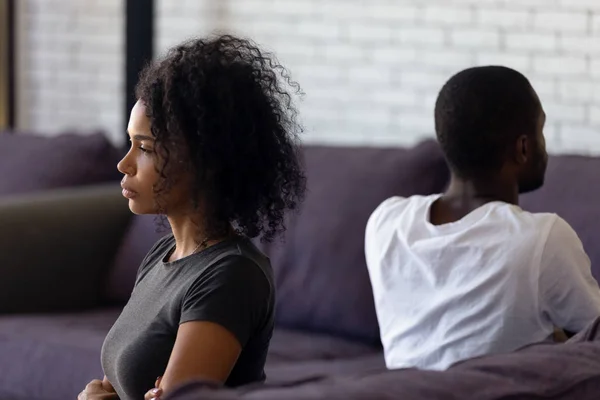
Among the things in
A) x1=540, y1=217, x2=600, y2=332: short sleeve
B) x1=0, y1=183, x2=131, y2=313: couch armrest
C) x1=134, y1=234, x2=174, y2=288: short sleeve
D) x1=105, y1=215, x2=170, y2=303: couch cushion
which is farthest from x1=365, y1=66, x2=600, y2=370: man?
x1=0, y1=183, x2=131, y2=313: couch armrest

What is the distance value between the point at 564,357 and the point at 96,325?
1800 mm

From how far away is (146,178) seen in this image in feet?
5.81

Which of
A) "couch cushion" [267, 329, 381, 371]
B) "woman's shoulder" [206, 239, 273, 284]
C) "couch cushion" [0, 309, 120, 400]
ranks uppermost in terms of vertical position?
"woman's shoulder" [206, 239, 273, 284]

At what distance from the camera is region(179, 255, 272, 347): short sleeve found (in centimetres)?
159

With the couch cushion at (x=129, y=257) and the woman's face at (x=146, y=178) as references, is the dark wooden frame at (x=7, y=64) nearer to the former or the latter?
the couch cushion at (x=129, y=257)

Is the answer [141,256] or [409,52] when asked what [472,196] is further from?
[409,52]

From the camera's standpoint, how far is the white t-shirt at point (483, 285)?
2.13 metres

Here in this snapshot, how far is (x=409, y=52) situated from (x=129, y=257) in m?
1.09

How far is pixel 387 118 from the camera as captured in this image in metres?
3.88

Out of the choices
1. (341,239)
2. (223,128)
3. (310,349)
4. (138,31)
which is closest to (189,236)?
(223,128)

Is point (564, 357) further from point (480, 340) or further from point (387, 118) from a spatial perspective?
point (387, 118)

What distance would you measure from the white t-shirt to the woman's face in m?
0.64

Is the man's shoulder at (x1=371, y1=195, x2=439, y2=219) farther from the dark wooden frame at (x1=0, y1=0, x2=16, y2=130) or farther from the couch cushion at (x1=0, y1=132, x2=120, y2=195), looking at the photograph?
the dark wooden frame at (x1=0, y1=0, x2=16, y2=130)

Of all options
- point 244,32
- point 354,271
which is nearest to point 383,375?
point 354,271
